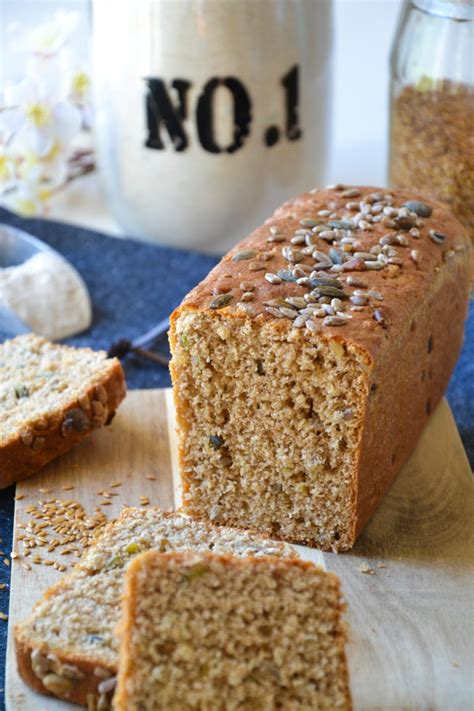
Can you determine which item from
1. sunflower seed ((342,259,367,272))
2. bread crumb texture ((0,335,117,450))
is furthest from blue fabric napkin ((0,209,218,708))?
sunflower seed ((342,259,367,272))

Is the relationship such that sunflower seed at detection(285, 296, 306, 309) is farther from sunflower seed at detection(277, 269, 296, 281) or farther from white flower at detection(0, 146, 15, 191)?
white flower at detection(0, 146, 15, 191)

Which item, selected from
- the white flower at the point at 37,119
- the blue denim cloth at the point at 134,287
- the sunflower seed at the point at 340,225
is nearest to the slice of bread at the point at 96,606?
the sunflower seed at the point at 340,225

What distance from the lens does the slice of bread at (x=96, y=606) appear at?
94.0 inches

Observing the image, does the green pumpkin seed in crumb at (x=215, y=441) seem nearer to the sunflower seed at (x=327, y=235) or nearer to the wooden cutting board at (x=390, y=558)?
the wooden cutting board at (x=390, y=558)

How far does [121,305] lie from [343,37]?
2.67 m

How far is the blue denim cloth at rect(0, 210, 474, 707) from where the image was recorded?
3.96 metres

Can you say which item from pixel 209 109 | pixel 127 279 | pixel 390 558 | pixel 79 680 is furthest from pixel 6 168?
pixel 79 680

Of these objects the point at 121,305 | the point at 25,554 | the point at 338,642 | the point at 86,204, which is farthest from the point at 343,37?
the point at 338,642

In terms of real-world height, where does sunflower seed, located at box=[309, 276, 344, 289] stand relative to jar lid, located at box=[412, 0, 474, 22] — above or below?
below

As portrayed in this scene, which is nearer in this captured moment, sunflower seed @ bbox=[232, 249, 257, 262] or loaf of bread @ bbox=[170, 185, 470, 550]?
loaf of bread @ bbox=[170, 185, 470, 550]

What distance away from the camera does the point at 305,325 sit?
2.72 metres

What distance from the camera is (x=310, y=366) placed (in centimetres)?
275

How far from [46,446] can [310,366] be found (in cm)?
96

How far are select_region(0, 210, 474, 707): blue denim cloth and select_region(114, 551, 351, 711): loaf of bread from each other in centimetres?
144
